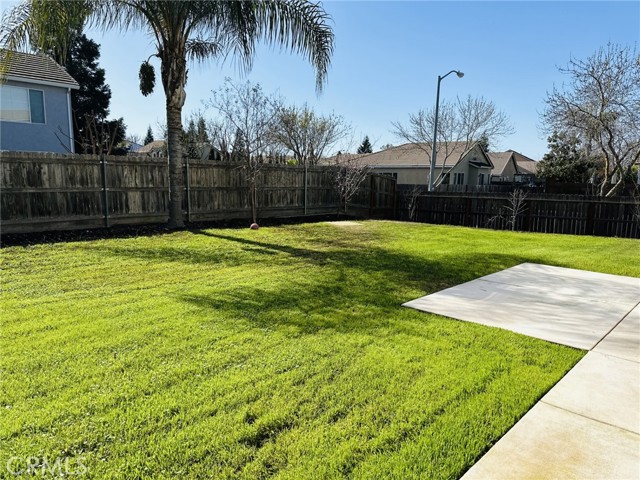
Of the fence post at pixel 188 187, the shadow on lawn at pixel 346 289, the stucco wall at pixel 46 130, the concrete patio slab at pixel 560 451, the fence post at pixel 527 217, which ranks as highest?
the stucco wall at pixel 46 130

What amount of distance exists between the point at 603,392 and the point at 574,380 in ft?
0.63

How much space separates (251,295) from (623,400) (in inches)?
142

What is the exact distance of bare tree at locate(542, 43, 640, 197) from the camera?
15.4 meters

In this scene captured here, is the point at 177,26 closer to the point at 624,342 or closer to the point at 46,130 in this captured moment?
the point at 624,342

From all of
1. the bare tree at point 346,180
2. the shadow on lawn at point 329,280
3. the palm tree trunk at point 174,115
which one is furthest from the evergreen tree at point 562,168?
the palm tree trunk at point 174,115

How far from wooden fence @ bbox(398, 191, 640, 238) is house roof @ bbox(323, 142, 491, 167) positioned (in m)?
12.5

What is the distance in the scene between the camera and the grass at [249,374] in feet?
6.86

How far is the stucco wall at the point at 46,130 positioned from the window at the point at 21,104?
15cm

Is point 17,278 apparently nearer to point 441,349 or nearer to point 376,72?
point 441,349

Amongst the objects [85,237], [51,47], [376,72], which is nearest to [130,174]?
[85,237]

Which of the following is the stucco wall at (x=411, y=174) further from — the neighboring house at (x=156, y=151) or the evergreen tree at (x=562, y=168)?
the neighboring house at (x=156, y=151)

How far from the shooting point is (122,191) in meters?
9.70

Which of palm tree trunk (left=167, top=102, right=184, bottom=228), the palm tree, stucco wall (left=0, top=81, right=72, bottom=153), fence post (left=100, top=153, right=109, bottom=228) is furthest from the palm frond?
stucco wall (left=0, top=81, right=72, bottom=153)

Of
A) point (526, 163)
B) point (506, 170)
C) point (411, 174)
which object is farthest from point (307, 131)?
point (526, 163)
